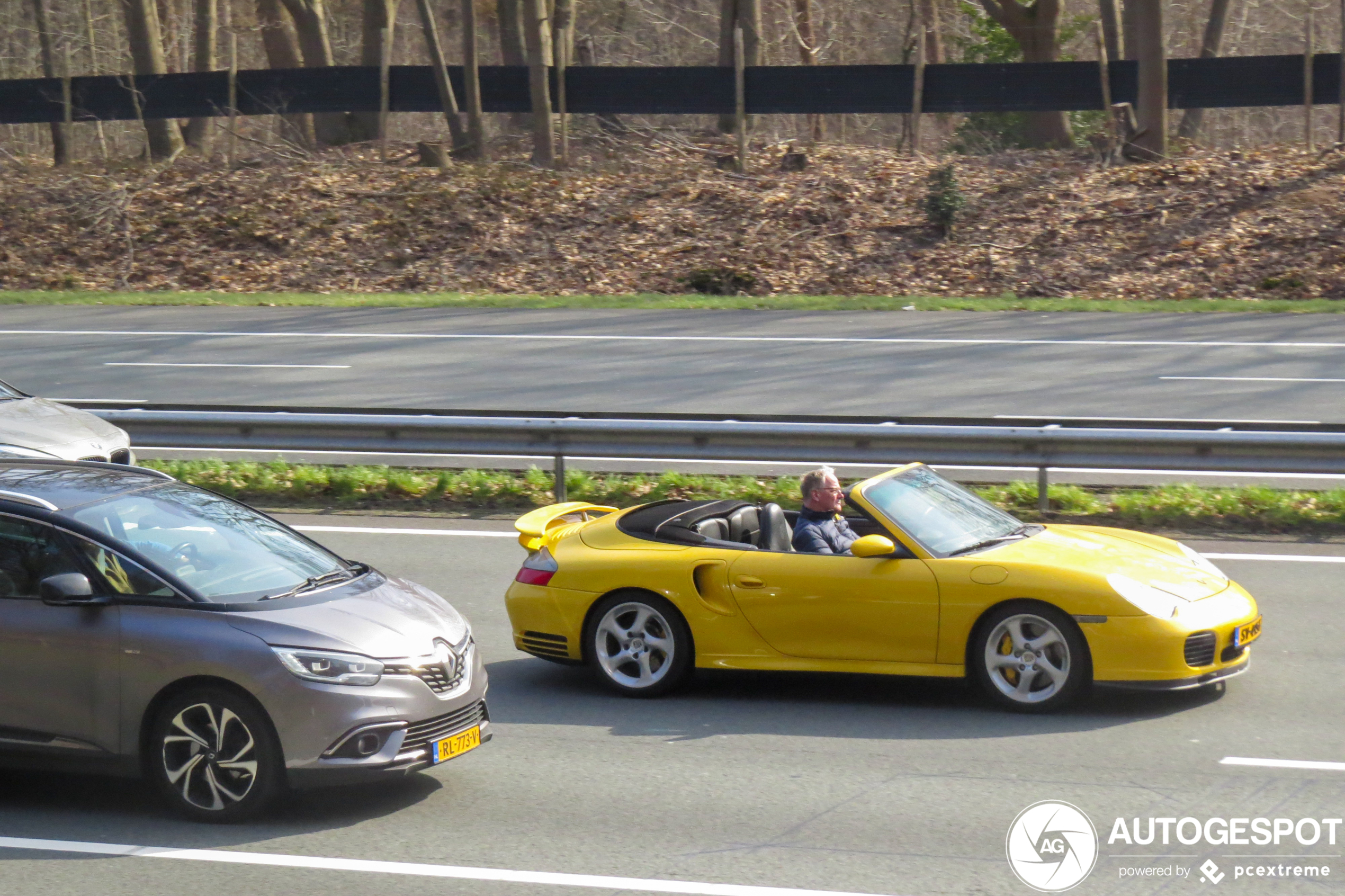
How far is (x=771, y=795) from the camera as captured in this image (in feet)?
20.9

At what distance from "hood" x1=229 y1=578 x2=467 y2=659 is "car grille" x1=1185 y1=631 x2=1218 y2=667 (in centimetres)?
353

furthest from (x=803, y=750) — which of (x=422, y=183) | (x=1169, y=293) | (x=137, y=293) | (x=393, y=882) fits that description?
(x=422, y=183)

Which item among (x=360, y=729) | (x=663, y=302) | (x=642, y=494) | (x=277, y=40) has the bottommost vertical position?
(x=642, y=494)

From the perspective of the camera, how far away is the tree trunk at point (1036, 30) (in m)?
31.5

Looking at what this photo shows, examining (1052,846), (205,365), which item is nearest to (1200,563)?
(1052,846)

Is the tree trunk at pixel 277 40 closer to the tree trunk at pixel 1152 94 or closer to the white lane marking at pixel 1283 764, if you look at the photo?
the tree trunk at pixel 1152 94

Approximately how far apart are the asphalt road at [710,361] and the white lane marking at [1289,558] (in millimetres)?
4606

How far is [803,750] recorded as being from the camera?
699 cm

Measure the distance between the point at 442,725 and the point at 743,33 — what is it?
2806 centimetres

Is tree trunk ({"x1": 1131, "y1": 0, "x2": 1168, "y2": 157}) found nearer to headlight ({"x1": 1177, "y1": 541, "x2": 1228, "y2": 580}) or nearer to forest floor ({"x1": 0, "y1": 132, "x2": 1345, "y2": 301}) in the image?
forest floor ({"x1": 0, "y1": 132, "x2": 1345, "y2": 301})

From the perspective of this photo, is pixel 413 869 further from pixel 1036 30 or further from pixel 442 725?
pixel 1036 30

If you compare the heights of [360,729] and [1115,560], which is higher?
[1115,560]

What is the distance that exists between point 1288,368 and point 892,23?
31678 mm

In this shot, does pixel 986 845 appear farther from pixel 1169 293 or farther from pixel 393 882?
pixel 1169 293
